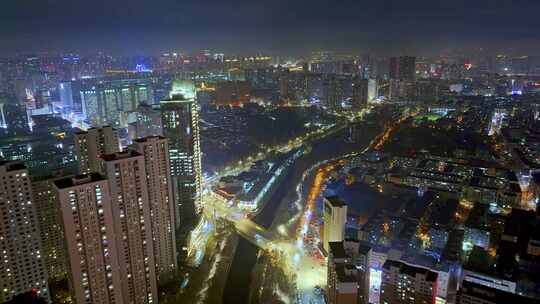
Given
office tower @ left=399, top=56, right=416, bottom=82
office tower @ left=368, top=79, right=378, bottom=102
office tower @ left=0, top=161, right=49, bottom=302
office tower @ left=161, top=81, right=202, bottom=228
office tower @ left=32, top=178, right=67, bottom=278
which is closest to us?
office tower @ left=0, top=161, right=49, bottom=302

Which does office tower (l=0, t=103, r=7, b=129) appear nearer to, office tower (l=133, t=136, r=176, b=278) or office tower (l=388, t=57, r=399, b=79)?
office tower (l=133, t=136, r=176, b=278)

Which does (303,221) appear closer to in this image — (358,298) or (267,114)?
(358,298)

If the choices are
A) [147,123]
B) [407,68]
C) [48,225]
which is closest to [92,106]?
[147,123]

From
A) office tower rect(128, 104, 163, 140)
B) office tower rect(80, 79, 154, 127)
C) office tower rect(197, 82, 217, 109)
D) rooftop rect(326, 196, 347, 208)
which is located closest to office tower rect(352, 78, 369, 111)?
office tower rect(197, 82, 217, 109)

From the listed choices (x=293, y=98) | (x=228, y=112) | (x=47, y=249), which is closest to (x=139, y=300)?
(x=47, y=249)

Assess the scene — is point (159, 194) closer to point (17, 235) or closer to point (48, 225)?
point (48, 225)

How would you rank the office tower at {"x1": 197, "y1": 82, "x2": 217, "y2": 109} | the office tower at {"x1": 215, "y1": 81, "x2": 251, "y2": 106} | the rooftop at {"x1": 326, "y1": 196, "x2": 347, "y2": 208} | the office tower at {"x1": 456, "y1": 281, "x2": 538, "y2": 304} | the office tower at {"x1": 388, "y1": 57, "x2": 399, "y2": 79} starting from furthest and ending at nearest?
the office tower at {"x1": 388, "y1": 57, "x2": 399, "y2": 79} → the office tower at {"x1": 215, "y1": 81, "x2": 251, "y2": 106} → the office tower at {"x1": 197, "y1": 82, "x2": 217, "y2": 109} → the rooftop at {"x1": 326, "y1": 196, "x2": 347, "y2": 208} → the office tower at {"x1": 456, "y1": 281, "x2": 538, "y2": 304}
